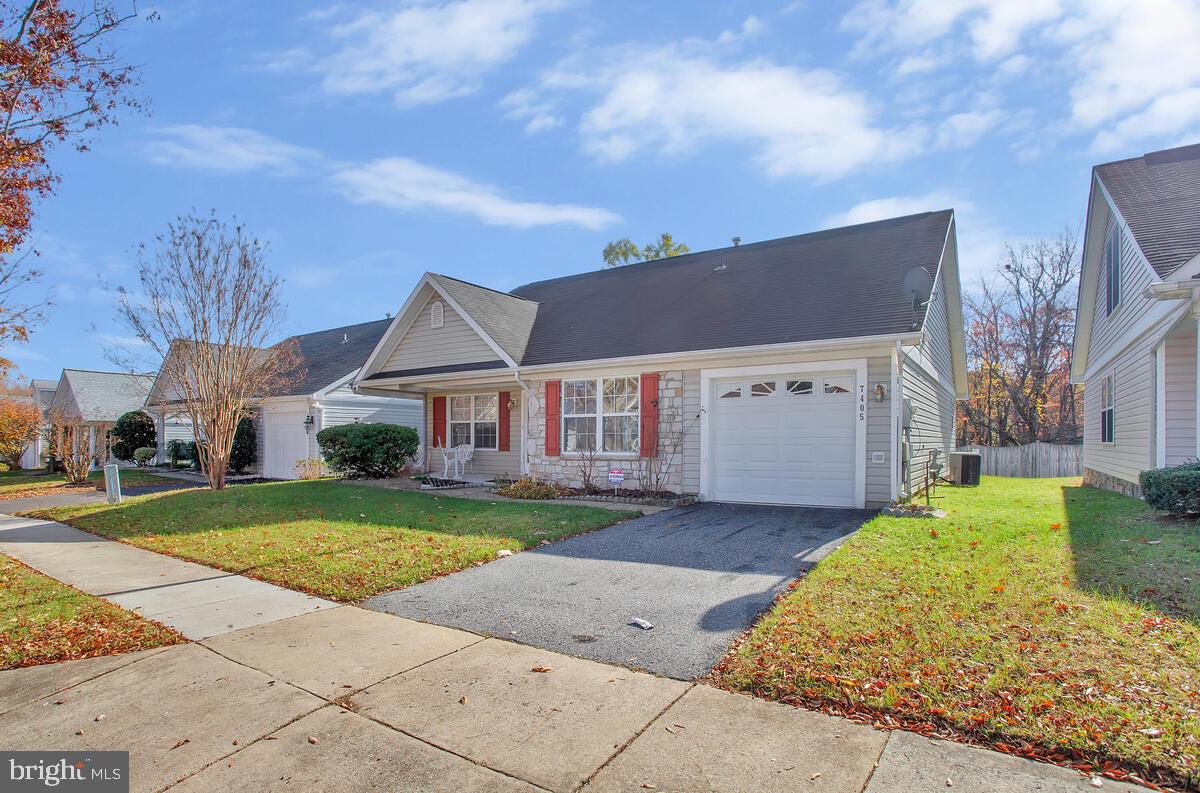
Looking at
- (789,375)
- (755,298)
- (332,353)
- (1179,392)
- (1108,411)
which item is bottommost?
(1108,411)

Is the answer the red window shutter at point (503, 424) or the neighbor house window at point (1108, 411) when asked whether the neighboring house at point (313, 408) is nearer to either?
the red window shutter at point (503, 424)

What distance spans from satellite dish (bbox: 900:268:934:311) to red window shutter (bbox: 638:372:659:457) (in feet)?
14.5

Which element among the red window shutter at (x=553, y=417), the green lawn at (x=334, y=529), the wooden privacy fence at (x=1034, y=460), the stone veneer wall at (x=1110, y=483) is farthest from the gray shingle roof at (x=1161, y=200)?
the wooden privacy fence at (x=1034, y=460)

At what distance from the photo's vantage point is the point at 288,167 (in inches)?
477

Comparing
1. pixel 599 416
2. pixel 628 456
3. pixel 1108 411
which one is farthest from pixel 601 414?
pixel 1108 411

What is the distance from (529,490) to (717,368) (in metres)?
4.23

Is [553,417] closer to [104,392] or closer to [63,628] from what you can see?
[63,628]

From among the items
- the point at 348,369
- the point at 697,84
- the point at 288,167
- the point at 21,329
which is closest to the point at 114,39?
the point at 21,329

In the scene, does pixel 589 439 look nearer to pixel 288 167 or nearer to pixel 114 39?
pixel 288 167

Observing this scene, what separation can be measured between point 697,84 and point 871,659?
29.1 feet

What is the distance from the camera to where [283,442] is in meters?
19.7

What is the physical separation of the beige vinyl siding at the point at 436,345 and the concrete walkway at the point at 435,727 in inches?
391

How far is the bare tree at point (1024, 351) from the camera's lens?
27234 millimetres

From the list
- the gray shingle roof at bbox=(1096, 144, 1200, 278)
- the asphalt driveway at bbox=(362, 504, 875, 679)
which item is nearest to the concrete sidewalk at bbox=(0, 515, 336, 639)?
the asphalt driveway at bbox=(362, 504, 875, 679)
